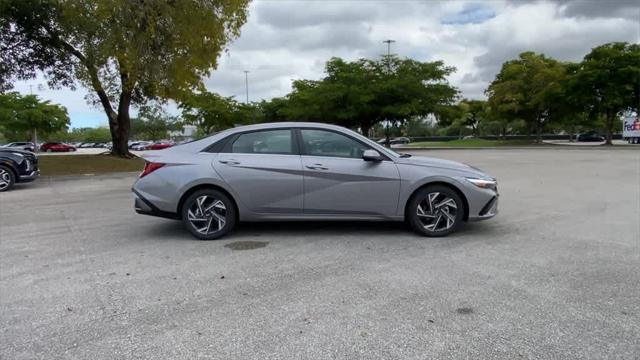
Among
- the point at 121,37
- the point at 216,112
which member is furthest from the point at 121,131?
the point at 216,112

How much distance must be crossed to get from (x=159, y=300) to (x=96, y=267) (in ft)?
4.71

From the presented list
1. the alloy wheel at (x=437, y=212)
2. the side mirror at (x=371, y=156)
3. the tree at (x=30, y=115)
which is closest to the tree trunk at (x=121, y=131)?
the side mirror at (x=371, y=156)

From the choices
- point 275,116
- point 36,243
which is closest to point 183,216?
point 36,243

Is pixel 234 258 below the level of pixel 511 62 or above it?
below

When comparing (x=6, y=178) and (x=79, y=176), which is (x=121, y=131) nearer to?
(x=79, y=176)

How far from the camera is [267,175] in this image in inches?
247

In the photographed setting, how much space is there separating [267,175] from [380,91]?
3899 cm

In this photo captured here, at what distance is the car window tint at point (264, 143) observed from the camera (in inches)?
253

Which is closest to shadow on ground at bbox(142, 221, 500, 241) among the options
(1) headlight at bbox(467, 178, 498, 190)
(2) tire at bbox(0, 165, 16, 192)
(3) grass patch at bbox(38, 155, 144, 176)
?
(1) headlight at bbox(467, 178, 498, 190)

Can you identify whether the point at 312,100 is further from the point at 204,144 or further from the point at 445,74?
the point at 204,144

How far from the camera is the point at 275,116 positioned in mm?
66188

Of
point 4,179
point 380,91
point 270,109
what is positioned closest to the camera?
point 4,179

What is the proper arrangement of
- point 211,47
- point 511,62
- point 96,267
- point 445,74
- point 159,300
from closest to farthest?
point 159,300 < point 96,267 < point 211,47 < point 445,74 < point 511,62

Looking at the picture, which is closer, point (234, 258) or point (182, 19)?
point (234, 258)
